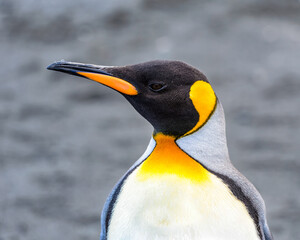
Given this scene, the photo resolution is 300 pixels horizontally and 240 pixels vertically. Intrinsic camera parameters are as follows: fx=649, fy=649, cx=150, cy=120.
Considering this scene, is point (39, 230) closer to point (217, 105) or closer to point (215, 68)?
point (217, 105)

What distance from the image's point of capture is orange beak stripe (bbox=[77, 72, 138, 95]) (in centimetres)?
241

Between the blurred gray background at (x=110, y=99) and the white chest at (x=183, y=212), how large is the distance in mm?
1982

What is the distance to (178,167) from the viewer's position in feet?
8.07

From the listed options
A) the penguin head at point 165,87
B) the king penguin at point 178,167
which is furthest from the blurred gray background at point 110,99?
the penguin head at point 165,87

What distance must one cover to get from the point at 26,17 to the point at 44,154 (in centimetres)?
251

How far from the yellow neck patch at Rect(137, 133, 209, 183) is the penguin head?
9 cm

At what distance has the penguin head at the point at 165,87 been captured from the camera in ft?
7.90

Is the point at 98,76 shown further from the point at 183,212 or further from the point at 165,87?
the point at 183,212

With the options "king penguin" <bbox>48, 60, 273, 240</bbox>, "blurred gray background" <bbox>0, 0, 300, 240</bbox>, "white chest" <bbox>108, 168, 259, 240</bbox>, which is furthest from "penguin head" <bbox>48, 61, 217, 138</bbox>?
"blurred gray background" <bbox>0, 0, 300, 240</bbox>

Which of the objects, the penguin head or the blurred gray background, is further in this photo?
the blurred gray background

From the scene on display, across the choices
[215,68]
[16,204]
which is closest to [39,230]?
[16,204]

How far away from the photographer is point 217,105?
2461mm

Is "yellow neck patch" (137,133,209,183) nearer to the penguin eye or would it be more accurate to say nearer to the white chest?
the white chest

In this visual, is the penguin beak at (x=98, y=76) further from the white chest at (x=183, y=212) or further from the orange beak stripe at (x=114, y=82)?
the white chest at (x=183, y=212)
